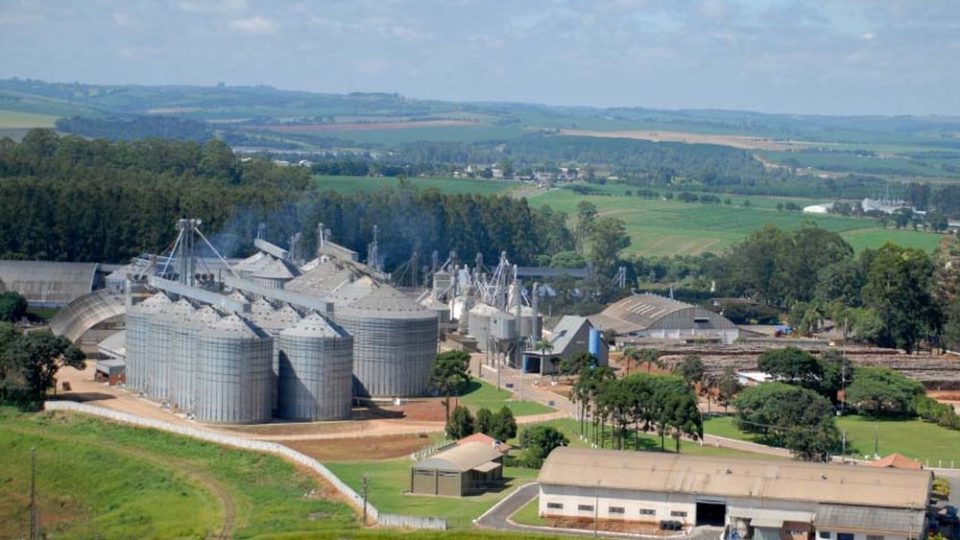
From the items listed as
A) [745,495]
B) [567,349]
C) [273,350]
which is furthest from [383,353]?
[745,495]

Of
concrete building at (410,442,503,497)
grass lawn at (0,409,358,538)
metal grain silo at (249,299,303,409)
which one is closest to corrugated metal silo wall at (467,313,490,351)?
metal grain silo at (249,299,303,409)

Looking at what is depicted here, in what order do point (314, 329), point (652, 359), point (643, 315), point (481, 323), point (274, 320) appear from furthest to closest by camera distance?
point (643, 315), point (481, 323), point (652, 359), point (274, 320), point (314, 329)

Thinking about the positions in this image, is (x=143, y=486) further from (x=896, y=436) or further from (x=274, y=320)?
(x=896, y=436)

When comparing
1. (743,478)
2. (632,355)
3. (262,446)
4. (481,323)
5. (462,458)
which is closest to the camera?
(743,478)

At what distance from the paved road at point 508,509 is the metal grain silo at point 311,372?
15934 millimetres

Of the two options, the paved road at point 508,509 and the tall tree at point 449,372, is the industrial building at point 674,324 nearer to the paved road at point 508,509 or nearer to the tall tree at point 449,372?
the tall tree at point 449,372

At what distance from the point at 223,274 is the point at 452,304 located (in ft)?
46.1

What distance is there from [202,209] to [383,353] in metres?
44.9

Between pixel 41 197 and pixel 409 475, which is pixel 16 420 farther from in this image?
pixel 41 197

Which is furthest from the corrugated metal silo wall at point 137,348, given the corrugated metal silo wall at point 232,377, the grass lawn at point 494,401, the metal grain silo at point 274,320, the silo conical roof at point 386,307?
the grass lawn at point 494,401

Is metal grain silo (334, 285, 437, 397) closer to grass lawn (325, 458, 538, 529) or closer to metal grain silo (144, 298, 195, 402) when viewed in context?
metal grain silo (144, 298, 195, 402)

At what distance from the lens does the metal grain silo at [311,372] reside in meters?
72.0

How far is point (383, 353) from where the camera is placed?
78500 millimetres

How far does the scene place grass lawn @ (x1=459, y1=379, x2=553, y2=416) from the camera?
76188 mm
